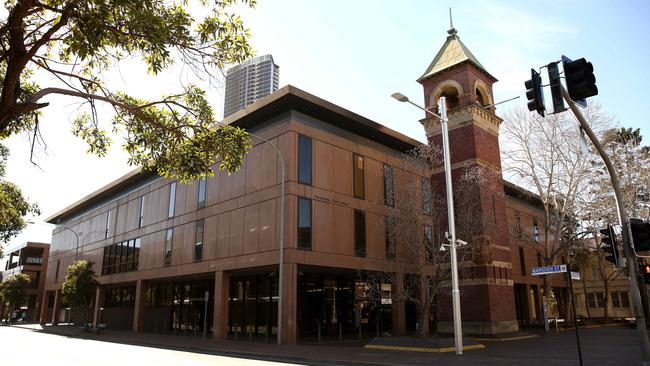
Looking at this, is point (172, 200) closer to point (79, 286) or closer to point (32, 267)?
point (79, 286)

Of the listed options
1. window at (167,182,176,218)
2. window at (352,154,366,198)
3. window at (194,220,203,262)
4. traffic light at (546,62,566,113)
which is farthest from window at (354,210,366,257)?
traffic light at (546,62,566,113)

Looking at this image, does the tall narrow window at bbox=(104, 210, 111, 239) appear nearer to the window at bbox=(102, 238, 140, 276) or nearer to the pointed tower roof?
the window at bbox=(102, 238, 140, 276)

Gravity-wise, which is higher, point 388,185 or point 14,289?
point 388,185

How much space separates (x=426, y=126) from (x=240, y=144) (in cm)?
2381

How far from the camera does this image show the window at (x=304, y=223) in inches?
1029

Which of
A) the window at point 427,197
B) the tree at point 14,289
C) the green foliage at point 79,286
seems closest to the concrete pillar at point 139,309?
the green foliage at point 79,286

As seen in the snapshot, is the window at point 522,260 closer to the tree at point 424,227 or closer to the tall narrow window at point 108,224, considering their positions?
the tree at point 424,227

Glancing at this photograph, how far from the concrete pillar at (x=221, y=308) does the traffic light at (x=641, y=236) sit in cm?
2301

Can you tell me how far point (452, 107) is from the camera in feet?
108

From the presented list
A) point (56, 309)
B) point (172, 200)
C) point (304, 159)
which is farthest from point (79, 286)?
point (304, 159)

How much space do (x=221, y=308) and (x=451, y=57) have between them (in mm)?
22253

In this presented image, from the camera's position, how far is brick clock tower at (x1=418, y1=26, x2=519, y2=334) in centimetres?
2733

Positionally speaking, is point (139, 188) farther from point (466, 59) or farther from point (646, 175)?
point (646, 175)

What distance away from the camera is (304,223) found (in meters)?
26.4
